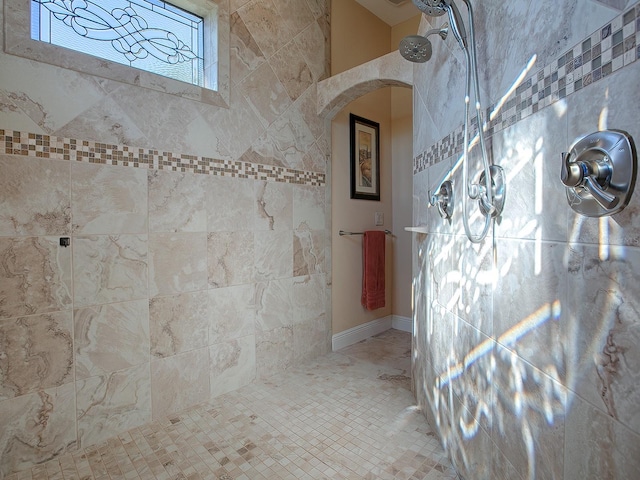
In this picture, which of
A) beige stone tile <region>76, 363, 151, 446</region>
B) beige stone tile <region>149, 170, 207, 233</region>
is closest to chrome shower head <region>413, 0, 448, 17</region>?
beige stone tile <region>149, 170, 207, 233</region>

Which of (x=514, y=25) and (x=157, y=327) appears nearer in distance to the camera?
(x=514, y=25)

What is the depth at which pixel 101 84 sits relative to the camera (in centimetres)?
170

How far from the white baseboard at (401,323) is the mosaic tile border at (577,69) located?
2.64 metres

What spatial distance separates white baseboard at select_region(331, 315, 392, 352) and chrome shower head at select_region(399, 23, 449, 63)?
2.22 metres

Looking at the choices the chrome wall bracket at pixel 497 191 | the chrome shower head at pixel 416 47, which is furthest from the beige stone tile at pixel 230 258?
the chrome wall bracket at pixel 497 191

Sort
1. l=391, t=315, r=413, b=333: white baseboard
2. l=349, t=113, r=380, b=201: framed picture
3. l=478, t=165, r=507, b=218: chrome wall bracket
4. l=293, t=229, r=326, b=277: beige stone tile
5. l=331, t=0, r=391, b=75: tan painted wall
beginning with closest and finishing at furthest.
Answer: l=478, t=165, r=507, b=218: chrome wall bracket < l=293, t=229, r=326, b=277: beige stone tile < l=331, t=0, r=391, b=75: tan painted wall < l=349, t=113, r=380, b=201: framed picture < l=391, t=315, r=413, b=333: white baseboard

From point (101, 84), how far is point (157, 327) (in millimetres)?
1315

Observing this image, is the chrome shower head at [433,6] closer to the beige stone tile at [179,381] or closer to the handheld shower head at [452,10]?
the handheld shower head at [452,10]

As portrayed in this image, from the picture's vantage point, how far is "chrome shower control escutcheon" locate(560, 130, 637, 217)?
0.63 meters

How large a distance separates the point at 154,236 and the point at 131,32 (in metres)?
1.14

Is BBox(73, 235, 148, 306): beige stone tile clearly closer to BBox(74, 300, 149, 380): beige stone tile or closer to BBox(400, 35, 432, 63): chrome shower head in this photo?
BBox(74, 300, 149, 380): beige stone tile

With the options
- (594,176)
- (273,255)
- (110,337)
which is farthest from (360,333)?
(594,176)

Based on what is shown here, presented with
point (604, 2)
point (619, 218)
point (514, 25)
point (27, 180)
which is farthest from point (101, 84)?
point (619, 218)

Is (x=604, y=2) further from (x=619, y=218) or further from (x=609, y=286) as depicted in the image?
(x=609, y=286)
